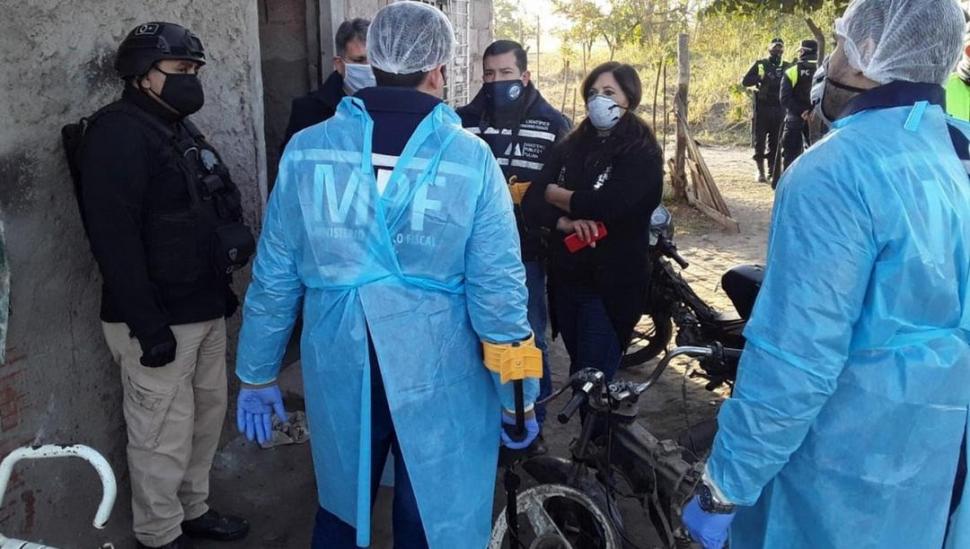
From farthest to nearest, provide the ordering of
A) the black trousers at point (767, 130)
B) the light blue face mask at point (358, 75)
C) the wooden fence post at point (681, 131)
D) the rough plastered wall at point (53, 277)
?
1. the black trousers at point (767, 130)
2. the wooden fence post at point (681, 131)
3. the light blue face mask at point (358, 75)
4. the rough plastered wall at point (53, 277)

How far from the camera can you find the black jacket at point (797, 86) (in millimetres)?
10102

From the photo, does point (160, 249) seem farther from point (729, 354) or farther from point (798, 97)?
point (798, 97)

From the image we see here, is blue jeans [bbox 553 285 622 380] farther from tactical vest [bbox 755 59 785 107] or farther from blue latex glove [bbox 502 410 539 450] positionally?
tactical vest [bbox 755 59 785 107]

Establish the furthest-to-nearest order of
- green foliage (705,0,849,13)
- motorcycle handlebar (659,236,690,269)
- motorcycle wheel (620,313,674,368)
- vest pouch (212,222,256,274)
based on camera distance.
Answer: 1. green foliage (705,0,849,13)
2. motorcycle wheel (620,313,674,368)
3. motorcycle handlebar (659,236,690,269)
4. vest pouch (212,222,256,274)

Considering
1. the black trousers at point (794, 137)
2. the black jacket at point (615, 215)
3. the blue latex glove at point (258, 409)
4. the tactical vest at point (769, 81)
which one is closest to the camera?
the blue latex glove at point (258, 409)

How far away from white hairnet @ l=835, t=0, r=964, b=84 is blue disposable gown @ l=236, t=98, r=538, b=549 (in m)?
0.98

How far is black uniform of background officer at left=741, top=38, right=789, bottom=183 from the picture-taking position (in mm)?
10953

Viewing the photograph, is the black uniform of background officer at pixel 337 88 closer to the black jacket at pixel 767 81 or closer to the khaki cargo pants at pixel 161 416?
the khaki cargo pants at pixel 161 416

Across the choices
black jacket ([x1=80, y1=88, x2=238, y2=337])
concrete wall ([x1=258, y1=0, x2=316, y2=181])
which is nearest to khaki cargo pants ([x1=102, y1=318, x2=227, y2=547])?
black jacket ([x1=80, y1=88, x2=238, y2=337])

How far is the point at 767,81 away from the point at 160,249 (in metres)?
9.86

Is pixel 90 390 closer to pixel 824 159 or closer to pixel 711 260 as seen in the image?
pixel 824 159

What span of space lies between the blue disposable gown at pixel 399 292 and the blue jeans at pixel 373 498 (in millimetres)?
55

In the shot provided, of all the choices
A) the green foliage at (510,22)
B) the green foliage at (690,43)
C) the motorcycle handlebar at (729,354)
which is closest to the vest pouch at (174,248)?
the motorcycle handlebar at (729,354)

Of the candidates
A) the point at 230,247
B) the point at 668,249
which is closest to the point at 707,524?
the point at 230,247
